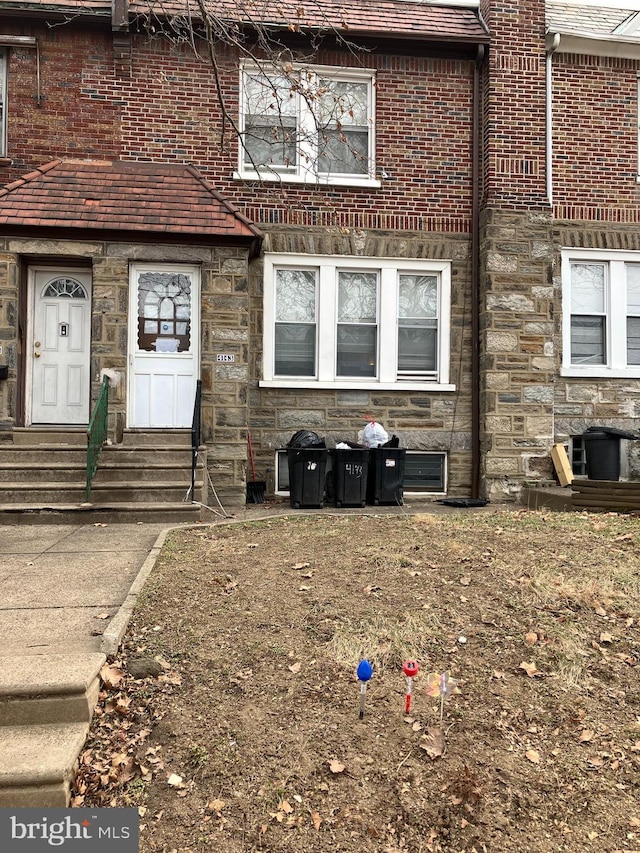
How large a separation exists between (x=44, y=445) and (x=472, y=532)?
5602 mm

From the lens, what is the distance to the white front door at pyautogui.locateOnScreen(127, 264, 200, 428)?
30.9 ft

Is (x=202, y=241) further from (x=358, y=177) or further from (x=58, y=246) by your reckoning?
(x=358, y=177)

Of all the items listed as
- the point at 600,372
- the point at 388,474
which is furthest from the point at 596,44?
the point at 388,474

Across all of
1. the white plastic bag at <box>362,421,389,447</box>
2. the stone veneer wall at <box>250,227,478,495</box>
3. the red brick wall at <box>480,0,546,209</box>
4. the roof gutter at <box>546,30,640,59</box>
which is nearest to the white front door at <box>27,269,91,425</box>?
the stone veneer wall at <box>250,227,478,495</box>

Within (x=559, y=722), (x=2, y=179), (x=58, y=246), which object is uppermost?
(x=2, y=179)

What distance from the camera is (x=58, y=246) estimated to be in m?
9.04

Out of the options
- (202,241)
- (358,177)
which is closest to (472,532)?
(202,241)

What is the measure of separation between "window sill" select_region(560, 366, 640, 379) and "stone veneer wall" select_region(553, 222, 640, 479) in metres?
0.06

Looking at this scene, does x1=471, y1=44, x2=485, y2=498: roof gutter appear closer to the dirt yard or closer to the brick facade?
the brick facade

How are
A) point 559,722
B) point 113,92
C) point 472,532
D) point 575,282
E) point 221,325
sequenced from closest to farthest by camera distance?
1. point 559,722
2. point 472,532
3. point 221,325
4. point 113,92
5. point 575,282

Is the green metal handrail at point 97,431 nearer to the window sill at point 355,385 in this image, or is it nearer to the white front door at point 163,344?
the white front door at point 163,344

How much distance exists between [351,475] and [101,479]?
11.0ft

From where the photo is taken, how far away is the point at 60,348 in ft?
32.1

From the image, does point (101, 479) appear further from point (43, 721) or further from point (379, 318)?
point (43, 721)
